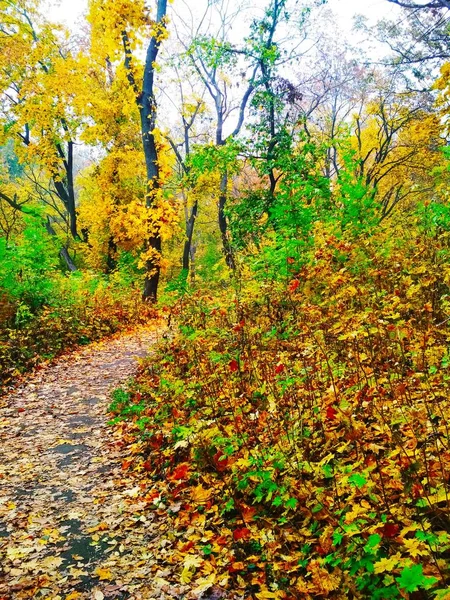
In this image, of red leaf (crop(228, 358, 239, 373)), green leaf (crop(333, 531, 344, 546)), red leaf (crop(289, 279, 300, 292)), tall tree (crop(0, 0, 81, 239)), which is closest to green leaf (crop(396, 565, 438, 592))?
green leaf (crop(333, 531, 344, 546))

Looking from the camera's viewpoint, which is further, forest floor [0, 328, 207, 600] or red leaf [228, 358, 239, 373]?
red leaf [228, 358, 239, 373]

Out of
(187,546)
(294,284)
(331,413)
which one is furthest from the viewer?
(294,284)

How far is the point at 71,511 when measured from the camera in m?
4.32

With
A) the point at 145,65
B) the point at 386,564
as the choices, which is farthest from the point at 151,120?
the point at 386,564

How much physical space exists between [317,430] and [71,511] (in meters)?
2.53

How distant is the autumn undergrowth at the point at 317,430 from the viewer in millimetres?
2744

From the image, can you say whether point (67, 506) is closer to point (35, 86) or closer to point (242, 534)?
point (242, 534)

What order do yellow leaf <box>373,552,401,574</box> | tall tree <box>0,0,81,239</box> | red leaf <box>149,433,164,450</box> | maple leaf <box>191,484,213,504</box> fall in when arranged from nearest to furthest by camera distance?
yellow leaf <box>373,552,401,574</box>, maple leaf <box>191,484,213,504</box>, red leaf <box>149,433,164,450</box>, tall tree <box>0,0,81,239</box>

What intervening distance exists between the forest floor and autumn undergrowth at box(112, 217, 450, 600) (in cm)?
31

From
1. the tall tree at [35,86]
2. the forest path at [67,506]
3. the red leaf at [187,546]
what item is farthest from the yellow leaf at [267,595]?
the tall tree at [35,86]

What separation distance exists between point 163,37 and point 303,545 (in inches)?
588

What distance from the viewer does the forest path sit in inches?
131

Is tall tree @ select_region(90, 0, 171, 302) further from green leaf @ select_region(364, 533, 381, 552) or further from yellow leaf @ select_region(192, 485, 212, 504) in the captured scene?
green leaf @ select_region(364, 533, 381, 552)

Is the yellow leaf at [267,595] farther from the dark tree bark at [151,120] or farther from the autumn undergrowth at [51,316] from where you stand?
the dark tree bark at [151,120]
